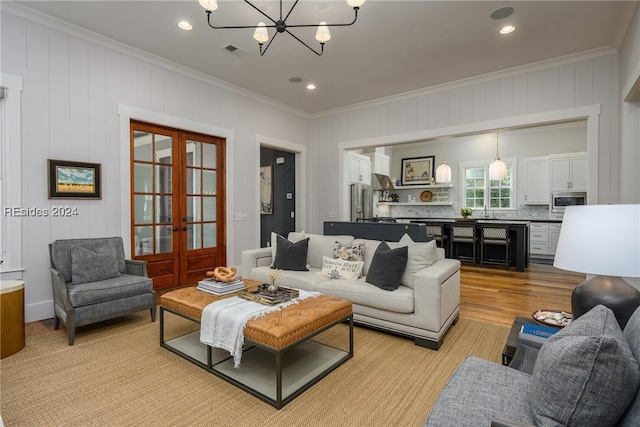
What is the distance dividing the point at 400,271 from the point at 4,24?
433 cm

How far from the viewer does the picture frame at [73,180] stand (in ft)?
10.8

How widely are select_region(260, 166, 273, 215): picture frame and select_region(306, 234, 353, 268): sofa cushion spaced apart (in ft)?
11.3

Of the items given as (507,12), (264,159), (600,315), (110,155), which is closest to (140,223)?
(110,155)

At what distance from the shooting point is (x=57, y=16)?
3.23 m

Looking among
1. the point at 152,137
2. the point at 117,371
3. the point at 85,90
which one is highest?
the point at 85,90

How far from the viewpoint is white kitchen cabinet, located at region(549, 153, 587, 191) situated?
6988 millimetres

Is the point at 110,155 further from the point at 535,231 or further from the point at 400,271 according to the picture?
the point at 535,231

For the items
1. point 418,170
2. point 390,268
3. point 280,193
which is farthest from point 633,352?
point 418,170

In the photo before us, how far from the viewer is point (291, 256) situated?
3676 millimetres

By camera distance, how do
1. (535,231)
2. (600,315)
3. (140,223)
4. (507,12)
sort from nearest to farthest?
(600,315) < (507,12) < (140,223) < (535,231)

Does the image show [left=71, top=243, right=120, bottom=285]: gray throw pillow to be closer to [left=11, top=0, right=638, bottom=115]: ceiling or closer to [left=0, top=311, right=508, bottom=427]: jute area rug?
[left=0, top=311, right=508, bottom=427]: jute area rug

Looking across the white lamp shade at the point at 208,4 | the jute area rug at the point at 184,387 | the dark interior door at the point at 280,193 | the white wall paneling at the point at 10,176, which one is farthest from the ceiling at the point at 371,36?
the jute area rug at the point at 184,387

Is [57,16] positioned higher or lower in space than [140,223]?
higher

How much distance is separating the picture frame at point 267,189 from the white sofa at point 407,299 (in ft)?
13.0
